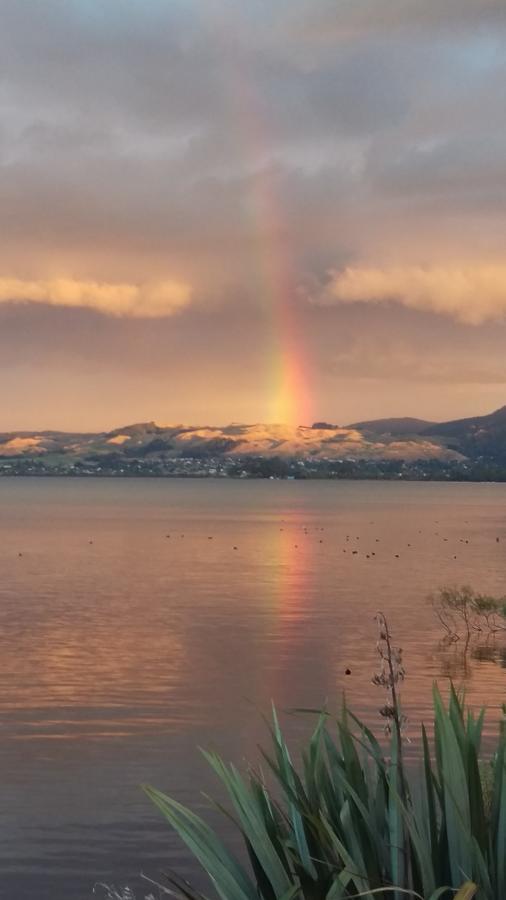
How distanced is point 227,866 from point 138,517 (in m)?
162

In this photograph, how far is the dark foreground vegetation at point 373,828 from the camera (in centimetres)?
725

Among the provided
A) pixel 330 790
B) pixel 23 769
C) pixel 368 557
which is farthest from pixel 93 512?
pixel 330 790

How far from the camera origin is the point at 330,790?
26.9 ft

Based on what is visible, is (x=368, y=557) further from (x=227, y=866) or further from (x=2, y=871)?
(x=227, y=866)

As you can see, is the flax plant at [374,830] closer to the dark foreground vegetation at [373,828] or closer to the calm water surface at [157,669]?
the dark foreground vegetation at [373,828]

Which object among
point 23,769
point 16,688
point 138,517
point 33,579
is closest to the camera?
point 23,769

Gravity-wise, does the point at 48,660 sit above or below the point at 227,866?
below

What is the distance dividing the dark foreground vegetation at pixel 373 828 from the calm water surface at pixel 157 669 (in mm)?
9096

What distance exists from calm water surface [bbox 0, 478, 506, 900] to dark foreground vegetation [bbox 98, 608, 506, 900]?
910cm

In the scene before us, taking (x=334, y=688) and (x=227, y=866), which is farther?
(x=334, y=688)

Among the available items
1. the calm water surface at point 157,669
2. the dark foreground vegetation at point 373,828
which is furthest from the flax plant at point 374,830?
the calm water surface at point 157,669

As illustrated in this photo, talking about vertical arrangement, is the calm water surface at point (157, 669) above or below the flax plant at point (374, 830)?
below

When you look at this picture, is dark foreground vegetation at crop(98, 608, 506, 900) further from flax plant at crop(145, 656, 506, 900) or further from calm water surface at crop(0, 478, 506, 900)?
calm water surface at crop(0, 478, 506, 900)

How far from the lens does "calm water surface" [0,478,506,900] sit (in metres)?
18.6
